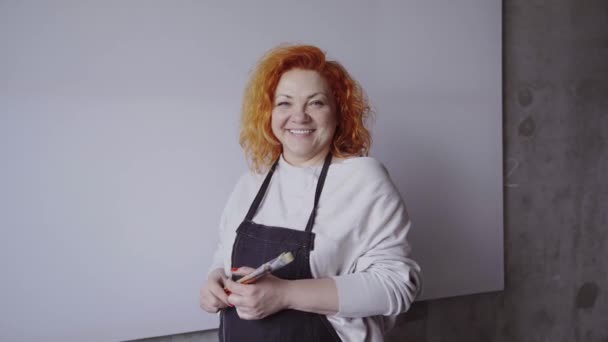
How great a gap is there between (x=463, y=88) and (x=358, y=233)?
1194mm

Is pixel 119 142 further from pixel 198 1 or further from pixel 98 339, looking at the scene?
pixel 98 339

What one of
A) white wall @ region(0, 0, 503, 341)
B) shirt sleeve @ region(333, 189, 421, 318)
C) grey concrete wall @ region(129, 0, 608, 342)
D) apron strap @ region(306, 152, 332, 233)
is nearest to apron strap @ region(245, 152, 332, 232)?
apron strap @ region(306, 152, 332, 233)

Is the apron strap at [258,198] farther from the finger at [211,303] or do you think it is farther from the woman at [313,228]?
the finger at [211,303]

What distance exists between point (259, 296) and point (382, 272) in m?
0.30

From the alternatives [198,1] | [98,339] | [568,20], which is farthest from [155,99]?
[568,20]

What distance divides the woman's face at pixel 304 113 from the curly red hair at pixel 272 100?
0.03 meters

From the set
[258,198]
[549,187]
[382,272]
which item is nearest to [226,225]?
[258,198]

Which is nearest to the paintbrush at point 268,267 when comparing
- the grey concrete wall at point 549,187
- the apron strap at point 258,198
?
the apron strap at point 258,198

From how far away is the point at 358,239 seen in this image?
38.8 inches

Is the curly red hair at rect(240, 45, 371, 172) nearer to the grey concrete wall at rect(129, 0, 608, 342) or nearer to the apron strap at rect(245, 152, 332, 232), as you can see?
the apron strap at rect(245, 152, 332, 232)

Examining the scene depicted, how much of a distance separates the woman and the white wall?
1.27 feet

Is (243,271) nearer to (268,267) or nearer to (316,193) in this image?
(268,267)

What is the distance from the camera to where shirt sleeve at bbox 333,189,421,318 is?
2.95ft

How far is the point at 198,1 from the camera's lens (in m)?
1.47
